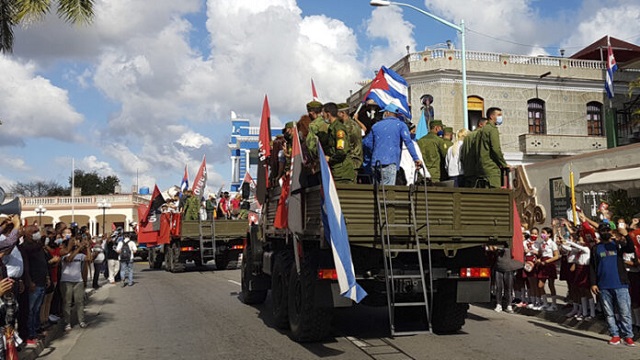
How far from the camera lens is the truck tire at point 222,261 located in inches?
836

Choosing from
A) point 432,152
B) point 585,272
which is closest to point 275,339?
point 432,152

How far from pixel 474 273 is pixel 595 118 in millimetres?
28266

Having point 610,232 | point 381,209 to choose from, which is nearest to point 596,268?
point 610,232

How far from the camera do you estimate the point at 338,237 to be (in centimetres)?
657

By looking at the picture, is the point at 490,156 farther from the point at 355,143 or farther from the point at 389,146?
the point at 355,143

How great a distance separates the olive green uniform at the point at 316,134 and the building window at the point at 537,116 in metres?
25.5

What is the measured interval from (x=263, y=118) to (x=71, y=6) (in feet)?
12.4

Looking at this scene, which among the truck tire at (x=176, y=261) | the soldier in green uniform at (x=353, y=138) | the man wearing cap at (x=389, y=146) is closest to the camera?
the man wearing cap at (x=389, y=146)

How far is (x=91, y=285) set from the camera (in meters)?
18.0

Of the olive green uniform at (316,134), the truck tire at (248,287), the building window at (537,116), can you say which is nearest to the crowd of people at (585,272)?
the olive green uniform at (316,134)

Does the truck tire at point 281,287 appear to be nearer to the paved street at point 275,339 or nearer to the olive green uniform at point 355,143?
the paved street at point 275,339

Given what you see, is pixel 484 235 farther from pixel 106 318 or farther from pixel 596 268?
pixel 106 318

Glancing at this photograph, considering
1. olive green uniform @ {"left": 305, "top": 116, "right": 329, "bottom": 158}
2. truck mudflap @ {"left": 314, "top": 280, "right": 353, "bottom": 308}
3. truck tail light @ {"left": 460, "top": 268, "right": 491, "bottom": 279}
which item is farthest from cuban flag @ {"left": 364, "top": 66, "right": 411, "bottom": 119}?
truck mudflap @ {"left": 314, "top": 280, "right": 353, "bottom": 308}

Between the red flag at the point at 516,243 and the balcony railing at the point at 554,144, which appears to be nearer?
the red flag at the point at 516,243
